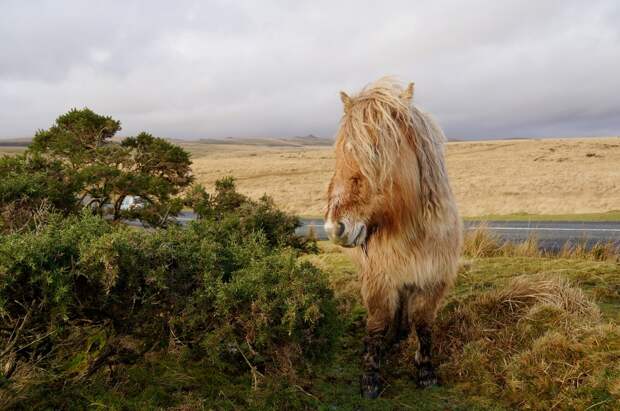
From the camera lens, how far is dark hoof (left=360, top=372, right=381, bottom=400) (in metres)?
4.11

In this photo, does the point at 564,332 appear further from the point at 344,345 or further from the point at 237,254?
the point at 237,254

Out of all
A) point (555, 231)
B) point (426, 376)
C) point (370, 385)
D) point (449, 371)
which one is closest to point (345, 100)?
point (370, 385)

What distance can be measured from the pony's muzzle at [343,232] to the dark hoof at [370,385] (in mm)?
1655

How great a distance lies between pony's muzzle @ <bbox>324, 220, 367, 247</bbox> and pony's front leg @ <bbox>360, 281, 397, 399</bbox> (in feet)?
3.77

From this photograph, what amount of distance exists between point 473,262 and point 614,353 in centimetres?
363

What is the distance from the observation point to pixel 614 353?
13.5 feet

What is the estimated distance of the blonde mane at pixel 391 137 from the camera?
10.9ft

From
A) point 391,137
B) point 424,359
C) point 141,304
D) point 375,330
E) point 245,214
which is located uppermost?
point 391,137

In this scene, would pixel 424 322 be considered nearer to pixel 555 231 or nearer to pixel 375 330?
pixel 375 330

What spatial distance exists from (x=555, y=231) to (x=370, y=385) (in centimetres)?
1222

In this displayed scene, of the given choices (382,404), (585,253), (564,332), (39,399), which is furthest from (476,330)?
(585,253)

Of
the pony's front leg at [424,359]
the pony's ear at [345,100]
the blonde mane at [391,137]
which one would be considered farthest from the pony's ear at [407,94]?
the pony's front leg at [424,359]

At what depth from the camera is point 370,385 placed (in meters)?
4.15

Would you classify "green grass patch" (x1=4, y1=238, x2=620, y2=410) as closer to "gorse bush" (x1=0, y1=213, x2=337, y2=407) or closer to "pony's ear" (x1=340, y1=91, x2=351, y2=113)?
"gorse bush" (x1=0, y1=213, x2=337, y2=407)
